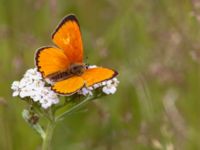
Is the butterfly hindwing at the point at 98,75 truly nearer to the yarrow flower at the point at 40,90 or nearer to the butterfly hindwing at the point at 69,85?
the butterfly hindwing at the point at 69,85

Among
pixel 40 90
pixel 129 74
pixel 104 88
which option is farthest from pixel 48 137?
pixel 129 74

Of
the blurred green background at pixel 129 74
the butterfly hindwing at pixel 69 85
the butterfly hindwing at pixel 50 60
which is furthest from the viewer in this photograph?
the blurred green background at pixel 129 74

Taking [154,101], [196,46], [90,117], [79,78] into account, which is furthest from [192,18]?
[79,78]

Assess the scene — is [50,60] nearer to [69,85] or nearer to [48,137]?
[69,85]

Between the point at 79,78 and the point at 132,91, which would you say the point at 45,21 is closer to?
the point at 132,91

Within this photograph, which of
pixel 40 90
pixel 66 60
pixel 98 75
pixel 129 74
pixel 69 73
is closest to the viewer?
pixel 98 75

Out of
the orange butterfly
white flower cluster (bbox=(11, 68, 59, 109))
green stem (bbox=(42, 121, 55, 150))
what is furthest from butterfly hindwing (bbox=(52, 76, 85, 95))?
green stem (bbox=(42, 121, 55, 150))

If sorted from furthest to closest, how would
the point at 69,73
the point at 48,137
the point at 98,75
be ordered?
the point at 69,73 < the point at 48,137 < the point at 98,75

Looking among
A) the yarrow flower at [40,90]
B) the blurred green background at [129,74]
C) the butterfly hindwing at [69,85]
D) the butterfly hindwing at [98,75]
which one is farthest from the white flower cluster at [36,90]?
the blurred green background at [129,74]
